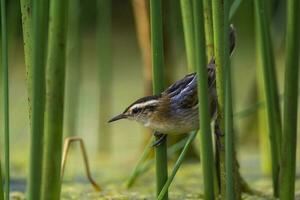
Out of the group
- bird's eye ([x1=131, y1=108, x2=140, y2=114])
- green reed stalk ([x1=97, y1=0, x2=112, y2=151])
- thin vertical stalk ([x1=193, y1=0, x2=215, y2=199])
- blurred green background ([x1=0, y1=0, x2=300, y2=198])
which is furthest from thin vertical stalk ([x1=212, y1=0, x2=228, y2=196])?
green reed stalk ([x1=97, y1=0, x2=112, y2=151])

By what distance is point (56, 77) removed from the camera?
5.52ft

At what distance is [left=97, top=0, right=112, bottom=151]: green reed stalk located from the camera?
328 centimetres

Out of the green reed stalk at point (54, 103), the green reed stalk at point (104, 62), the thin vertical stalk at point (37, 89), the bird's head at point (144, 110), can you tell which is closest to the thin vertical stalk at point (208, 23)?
the bird's head at point (144, 110)

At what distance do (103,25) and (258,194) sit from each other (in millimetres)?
1125

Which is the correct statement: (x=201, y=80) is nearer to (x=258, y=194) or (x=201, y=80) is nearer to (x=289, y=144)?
(x=289, y=144)

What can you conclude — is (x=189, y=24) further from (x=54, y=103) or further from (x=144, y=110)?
(x=54, y=103)

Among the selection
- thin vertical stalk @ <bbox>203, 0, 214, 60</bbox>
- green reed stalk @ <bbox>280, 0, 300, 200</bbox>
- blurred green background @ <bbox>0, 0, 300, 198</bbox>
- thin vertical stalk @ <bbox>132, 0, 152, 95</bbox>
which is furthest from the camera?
thin vertical stalk @ <bbox>132, 0, 152, 95</bbox>

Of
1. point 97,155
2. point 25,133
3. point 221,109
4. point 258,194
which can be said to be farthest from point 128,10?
point 221,109

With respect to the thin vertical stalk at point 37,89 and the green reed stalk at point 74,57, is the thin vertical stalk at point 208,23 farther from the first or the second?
the green reed stalk at point 74,57

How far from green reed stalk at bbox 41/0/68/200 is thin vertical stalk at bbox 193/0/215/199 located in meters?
0.29

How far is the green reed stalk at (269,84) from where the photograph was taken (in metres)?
2.03

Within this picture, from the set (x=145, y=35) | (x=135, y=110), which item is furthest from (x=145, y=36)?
(x=135, y=110)

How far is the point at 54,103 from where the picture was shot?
5.58 ft

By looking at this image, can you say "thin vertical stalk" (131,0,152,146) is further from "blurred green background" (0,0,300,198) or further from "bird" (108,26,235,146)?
"bird" (108,26,235,146)
